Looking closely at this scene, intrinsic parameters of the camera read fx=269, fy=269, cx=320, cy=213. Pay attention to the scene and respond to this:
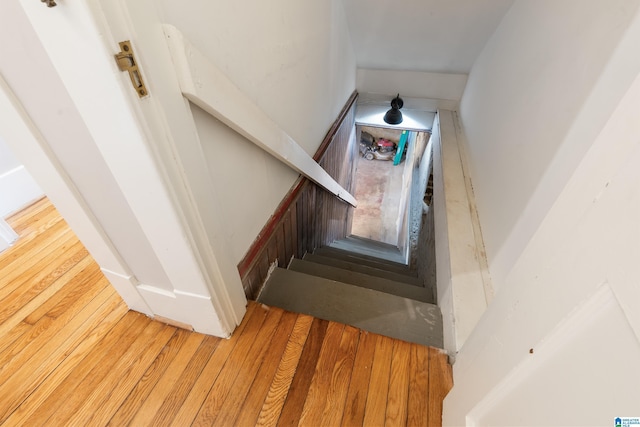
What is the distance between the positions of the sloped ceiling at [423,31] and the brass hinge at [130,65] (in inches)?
85.2

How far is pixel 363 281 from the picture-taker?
191cm

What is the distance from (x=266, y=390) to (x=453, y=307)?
854mm

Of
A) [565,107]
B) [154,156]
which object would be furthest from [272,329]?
[565,107]

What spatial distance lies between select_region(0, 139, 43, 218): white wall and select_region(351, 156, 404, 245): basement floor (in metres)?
4.37

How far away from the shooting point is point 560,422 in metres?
0.42

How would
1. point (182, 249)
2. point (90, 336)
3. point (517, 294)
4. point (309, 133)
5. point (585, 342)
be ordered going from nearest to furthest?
point (585, 342)
point (517, 294)
point (182, 249)
point (90, 336)
point (309, 133)

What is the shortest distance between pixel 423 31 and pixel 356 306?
2348 millimetres

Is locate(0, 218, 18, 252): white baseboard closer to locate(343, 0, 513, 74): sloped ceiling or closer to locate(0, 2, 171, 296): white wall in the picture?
locate(0, 2, 171, 296): white wall

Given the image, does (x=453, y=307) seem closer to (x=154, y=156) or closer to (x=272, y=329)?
(x=272, y=329)

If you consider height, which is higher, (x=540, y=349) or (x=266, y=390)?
(x=540, y=349)

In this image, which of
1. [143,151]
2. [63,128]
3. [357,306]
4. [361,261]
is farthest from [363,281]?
[63,128]

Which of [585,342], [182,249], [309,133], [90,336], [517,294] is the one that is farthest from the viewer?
[309,133]

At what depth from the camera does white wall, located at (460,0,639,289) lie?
767mm

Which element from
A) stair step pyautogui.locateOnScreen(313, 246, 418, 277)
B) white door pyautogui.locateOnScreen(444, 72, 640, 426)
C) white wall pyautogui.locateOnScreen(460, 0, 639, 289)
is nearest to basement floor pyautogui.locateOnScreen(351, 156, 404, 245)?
stair step pyautogui.locateOnScreen(313, 246, 418, 277)
